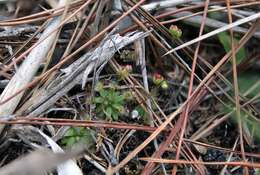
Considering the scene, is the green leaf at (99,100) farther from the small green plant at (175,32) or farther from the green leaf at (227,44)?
the green leaf at (227,44)

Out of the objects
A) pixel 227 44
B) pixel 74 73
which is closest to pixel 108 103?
pixel 74 73

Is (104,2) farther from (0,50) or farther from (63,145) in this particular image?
(63,145)

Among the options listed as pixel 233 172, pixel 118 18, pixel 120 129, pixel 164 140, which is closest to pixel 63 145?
pixel 120 129

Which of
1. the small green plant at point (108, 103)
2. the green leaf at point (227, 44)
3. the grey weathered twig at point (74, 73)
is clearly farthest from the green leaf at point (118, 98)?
the green leaf at point (227, 44)

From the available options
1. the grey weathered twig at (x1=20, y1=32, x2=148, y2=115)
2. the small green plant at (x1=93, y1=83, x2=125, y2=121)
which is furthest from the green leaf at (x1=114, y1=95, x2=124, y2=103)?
the grey weathered twig at (x1=20, y1=32, x2=148, y2=115)

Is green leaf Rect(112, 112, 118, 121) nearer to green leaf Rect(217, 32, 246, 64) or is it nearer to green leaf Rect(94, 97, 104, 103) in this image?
green leaf Rect(94, 97, 104, 103)
